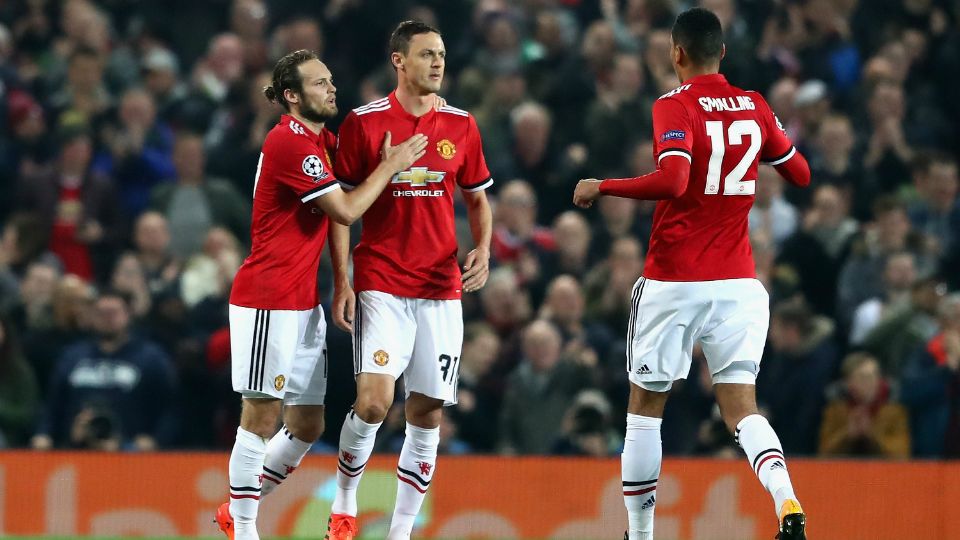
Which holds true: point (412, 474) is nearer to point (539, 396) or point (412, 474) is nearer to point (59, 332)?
point (539, 396)

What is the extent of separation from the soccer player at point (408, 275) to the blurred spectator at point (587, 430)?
323cm

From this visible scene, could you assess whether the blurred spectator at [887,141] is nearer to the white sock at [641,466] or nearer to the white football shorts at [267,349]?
the white sock at [641,466]

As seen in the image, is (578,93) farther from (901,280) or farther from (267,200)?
(267,200)

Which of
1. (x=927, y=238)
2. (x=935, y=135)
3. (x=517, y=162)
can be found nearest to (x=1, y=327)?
(x=517, y=162)

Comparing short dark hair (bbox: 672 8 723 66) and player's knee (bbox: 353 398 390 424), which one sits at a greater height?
short dark hair (bbox: 672 8 723 66)

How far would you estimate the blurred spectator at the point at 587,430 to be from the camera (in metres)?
11.1

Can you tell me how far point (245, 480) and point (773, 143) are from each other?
2975mm

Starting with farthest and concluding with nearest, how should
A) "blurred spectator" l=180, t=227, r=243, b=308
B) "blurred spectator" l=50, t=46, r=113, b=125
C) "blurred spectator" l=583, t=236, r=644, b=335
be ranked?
"blurred spectator" l=50, t=46, r=113, b=125
"blurred spectator" l=180, t=227, r=243, b=308
"blurred spectator" l=583, t=236, r=644, b=335

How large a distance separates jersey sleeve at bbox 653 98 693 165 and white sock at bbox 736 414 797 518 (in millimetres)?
1237

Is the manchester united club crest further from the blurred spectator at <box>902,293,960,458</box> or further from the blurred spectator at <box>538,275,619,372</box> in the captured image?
the blurred spectator at <box>902,293,960,458</box>

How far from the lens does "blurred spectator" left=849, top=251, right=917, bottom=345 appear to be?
39.2ft

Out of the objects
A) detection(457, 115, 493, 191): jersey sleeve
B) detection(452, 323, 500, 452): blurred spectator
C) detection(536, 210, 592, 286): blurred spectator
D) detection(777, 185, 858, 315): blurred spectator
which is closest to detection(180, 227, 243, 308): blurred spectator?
detection(452, 323, 500, 452): blurred spectator

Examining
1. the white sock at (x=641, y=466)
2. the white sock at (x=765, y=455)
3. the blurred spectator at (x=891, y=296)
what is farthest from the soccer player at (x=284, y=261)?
the blurred spectator at (x=891, y=296)

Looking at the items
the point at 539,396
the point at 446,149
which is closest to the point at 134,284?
the point at 539,396
